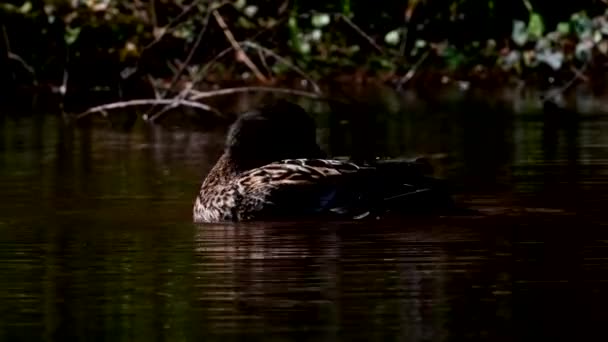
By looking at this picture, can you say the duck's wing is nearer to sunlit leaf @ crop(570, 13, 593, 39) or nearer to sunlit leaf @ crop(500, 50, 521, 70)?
sunlit leaf @ crop(570, 13, 593, 39)

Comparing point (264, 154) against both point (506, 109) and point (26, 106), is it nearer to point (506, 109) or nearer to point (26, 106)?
point (506, 109)

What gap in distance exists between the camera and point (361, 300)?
7133 mm

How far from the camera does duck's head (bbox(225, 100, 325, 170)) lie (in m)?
11.5

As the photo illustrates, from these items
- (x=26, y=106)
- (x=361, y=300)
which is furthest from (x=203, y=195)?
(x=26, y=106)

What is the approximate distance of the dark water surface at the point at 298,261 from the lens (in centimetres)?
663

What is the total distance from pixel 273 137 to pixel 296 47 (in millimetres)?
13692

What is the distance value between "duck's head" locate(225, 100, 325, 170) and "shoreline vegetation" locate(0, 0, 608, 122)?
909cm

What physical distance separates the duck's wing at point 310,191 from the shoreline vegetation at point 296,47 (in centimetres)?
1034

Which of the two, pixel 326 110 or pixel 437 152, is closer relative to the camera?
pixel 437 152

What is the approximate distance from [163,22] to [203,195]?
14444 mm

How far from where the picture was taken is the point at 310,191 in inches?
401

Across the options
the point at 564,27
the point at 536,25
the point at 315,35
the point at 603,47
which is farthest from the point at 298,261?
the point at 603,47

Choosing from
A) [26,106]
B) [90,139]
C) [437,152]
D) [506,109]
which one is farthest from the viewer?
[26,106]

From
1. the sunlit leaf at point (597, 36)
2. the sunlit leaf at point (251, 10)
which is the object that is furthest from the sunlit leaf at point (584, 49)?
the sunlit leaf at point (251, 10)
